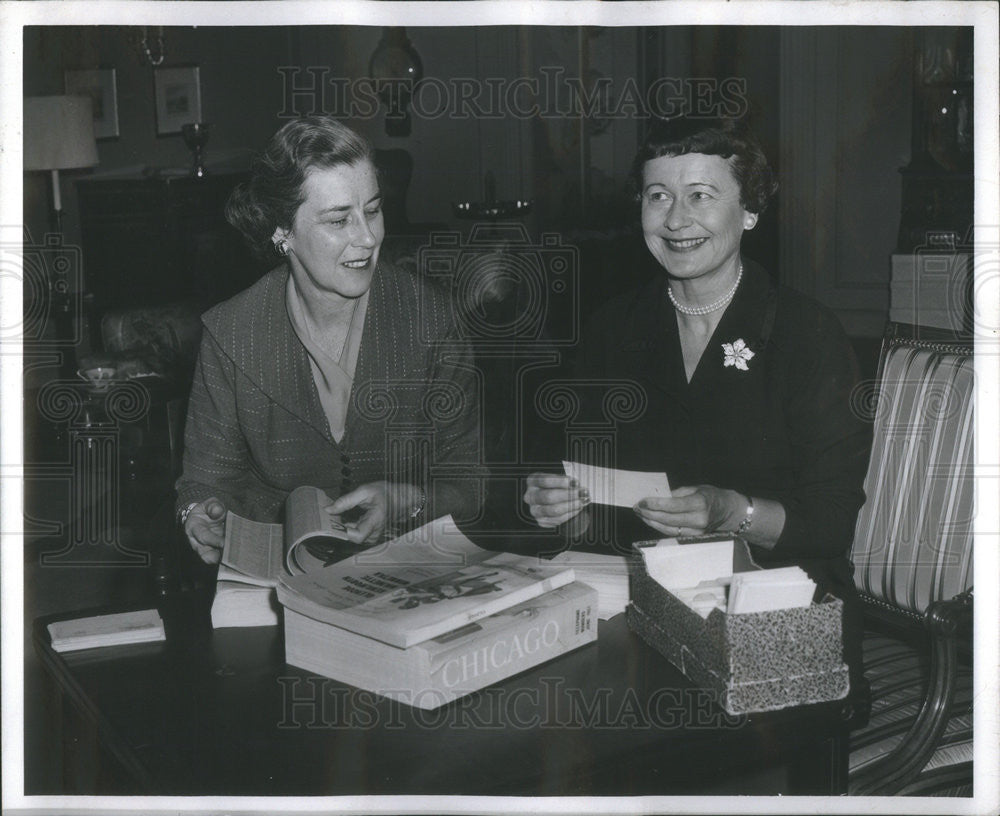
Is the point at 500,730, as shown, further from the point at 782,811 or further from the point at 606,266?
the point at 606,266

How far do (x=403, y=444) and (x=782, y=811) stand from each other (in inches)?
31.8

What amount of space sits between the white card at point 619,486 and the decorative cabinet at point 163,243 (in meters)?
0.73

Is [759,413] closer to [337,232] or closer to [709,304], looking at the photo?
[709,304]

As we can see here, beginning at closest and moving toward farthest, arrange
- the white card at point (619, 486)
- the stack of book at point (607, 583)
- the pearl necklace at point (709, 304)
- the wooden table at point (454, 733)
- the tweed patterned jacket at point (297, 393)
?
the wooden table at point (454, 733), the stack of book at point (607, 583), the white card at point (619, 486), the pearl necklace at point (709, 304), the tweed patterned jacket at point (297, 393)

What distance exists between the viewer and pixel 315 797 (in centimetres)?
112

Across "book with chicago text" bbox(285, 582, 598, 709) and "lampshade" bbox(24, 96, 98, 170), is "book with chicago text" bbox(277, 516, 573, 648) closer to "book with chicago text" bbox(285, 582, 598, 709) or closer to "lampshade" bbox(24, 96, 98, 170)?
"book with chicago text" bbox(285, 582, 598, 709)

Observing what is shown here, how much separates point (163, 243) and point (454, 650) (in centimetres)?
118

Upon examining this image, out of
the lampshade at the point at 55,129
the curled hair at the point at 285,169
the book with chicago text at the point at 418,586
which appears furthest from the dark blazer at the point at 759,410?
the lampshade at the point at 55,129

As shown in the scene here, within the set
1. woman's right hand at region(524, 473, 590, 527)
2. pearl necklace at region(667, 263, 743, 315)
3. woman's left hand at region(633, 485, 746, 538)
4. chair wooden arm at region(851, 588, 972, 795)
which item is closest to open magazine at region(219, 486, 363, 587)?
woman's right hand at region(524, 473, 590, 527)

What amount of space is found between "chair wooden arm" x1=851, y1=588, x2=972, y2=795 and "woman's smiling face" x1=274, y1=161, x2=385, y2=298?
1037mm

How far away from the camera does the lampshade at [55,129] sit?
1.24 m

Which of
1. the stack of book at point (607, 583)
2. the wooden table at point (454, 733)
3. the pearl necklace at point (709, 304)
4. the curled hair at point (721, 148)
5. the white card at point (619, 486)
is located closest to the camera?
the wooden table at point (454, 733)

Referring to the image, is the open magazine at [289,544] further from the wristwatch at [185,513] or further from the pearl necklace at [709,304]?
the pearl necklace at [709,304]

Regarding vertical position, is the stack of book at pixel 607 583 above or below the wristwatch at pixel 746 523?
below
